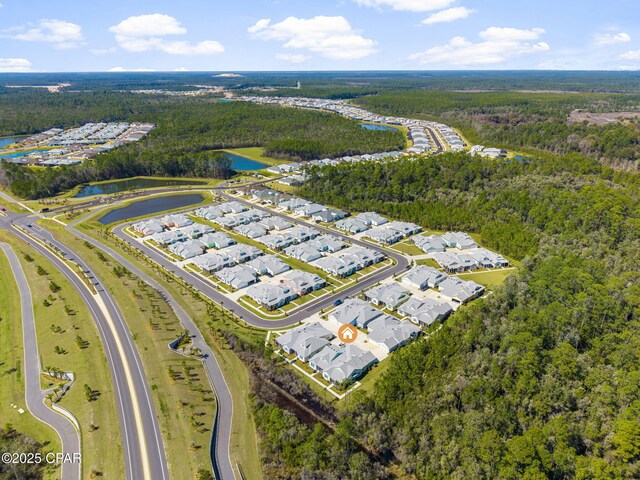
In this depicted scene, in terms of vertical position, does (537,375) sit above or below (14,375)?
above

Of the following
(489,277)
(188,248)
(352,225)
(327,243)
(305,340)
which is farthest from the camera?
(352,225)

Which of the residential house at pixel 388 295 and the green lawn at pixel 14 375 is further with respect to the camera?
the residential house at pixel 388 295

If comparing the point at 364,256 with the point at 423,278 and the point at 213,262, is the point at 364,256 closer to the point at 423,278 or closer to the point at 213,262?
the point at 423,278

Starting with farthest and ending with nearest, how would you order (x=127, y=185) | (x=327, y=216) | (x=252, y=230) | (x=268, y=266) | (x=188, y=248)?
(x=127, y=185) < (x=327, y=216) < (x=252, y=230) < (x=188, y=248) < (x=268, y=266)

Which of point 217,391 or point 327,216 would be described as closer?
point 217,391

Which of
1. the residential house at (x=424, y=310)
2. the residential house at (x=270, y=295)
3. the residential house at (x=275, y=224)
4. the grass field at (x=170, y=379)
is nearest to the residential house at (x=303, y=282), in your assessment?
the residential house at (x=270, y=295)

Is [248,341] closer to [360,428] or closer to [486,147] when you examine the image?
[360,428]

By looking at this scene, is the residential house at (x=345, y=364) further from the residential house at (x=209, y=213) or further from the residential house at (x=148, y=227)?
the residential house at (x=209, y=213)

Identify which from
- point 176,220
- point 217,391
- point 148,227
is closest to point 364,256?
point 217,391
